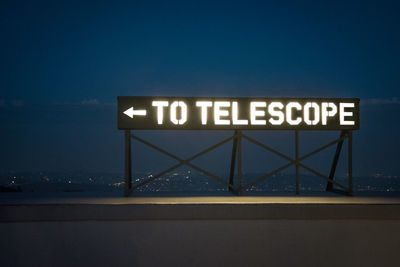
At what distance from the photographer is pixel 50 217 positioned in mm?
8047

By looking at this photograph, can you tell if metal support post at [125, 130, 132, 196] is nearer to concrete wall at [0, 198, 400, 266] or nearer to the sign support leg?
the sign support leg

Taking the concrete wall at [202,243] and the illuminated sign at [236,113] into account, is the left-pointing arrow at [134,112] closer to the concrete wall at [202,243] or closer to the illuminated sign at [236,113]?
the illuminated sign at [236,113]

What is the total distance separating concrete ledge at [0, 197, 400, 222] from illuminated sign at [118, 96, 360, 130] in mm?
2758

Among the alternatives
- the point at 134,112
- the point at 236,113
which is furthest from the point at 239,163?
the point at 134,112

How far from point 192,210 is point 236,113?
144 inches

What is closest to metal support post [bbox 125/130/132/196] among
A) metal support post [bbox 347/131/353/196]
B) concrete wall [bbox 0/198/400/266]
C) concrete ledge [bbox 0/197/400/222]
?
concrete ledge [bbox 0/197/400/222]

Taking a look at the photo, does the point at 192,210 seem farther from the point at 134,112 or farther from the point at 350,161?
the point at 350,161

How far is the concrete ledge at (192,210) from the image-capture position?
8.06 meters

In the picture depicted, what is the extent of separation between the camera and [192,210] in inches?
326

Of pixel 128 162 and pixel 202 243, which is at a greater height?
pixel 128 162

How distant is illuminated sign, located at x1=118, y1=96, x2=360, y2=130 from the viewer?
1016cm

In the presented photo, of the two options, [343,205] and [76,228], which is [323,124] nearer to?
[343,205]

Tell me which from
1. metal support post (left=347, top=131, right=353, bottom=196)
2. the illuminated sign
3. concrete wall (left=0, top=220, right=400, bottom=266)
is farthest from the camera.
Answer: metal support post (left=347, top=131, right=353, bottom=196)

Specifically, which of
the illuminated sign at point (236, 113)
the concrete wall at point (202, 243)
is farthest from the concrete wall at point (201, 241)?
the illuminated sign at point (236, 113)
